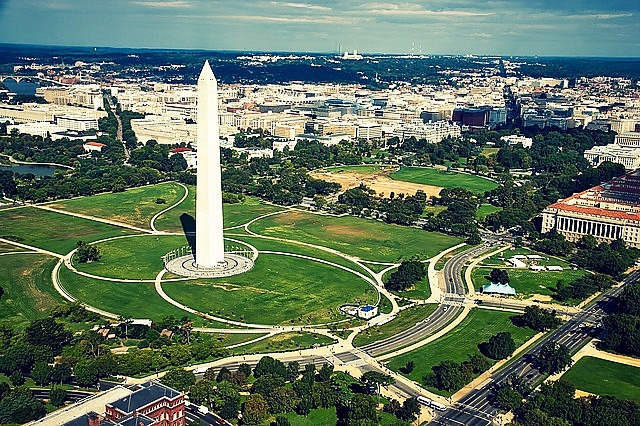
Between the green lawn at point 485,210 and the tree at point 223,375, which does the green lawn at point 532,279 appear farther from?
the tree at point 223,375

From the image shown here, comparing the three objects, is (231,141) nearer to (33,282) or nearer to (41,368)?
(33,282)

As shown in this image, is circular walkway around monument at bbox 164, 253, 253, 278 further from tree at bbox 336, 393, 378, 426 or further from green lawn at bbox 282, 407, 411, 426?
tree at bbox 336, 393, 378, 426

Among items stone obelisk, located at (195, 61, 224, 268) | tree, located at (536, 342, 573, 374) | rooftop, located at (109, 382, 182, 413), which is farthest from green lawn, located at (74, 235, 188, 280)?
tree, located at (536, 342, 573, 374)

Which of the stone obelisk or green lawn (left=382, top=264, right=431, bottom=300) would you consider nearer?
the stone obelisk

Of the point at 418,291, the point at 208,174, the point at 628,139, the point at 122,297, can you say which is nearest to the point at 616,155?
the point at 628,139

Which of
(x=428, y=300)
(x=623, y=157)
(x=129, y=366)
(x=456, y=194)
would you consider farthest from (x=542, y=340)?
(x=623, y=157)

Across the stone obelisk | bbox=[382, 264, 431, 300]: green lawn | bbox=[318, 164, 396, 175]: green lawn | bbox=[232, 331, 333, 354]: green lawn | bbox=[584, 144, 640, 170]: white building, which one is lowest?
bbox=[318, 164, 396, 175]: green lawn
